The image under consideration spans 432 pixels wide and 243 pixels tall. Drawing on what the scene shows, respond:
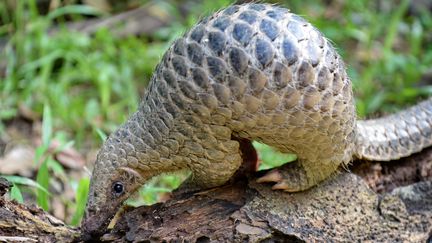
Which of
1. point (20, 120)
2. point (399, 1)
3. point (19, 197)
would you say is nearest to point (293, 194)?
point (19, 197)

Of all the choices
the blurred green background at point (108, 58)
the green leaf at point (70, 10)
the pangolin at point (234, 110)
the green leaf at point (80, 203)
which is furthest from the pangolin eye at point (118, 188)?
the green leaf at point (70, 10)

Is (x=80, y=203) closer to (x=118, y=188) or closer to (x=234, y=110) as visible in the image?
(x=118, y=188)

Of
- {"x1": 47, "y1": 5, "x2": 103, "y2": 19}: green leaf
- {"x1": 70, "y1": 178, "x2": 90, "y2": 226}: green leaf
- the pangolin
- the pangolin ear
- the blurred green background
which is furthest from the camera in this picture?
{"x1": 47, "y1": 5, "x2": 103, "y2": 19}: green leaf

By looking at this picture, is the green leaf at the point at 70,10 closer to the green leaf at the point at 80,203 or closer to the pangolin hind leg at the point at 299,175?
the green leaf at the point at 80,203

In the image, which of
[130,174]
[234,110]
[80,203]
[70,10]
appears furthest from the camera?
[70,10]

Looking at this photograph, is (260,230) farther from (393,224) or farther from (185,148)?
(393,224)

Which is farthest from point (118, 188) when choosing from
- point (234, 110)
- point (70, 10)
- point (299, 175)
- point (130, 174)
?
point (70, 10)

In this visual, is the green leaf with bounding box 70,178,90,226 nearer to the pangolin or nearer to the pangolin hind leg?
the pangolin

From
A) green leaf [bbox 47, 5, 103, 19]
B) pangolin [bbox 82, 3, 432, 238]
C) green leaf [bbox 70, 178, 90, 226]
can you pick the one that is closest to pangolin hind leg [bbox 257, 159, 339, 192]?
pangolin [bbox 82, 3, 432, 238]
